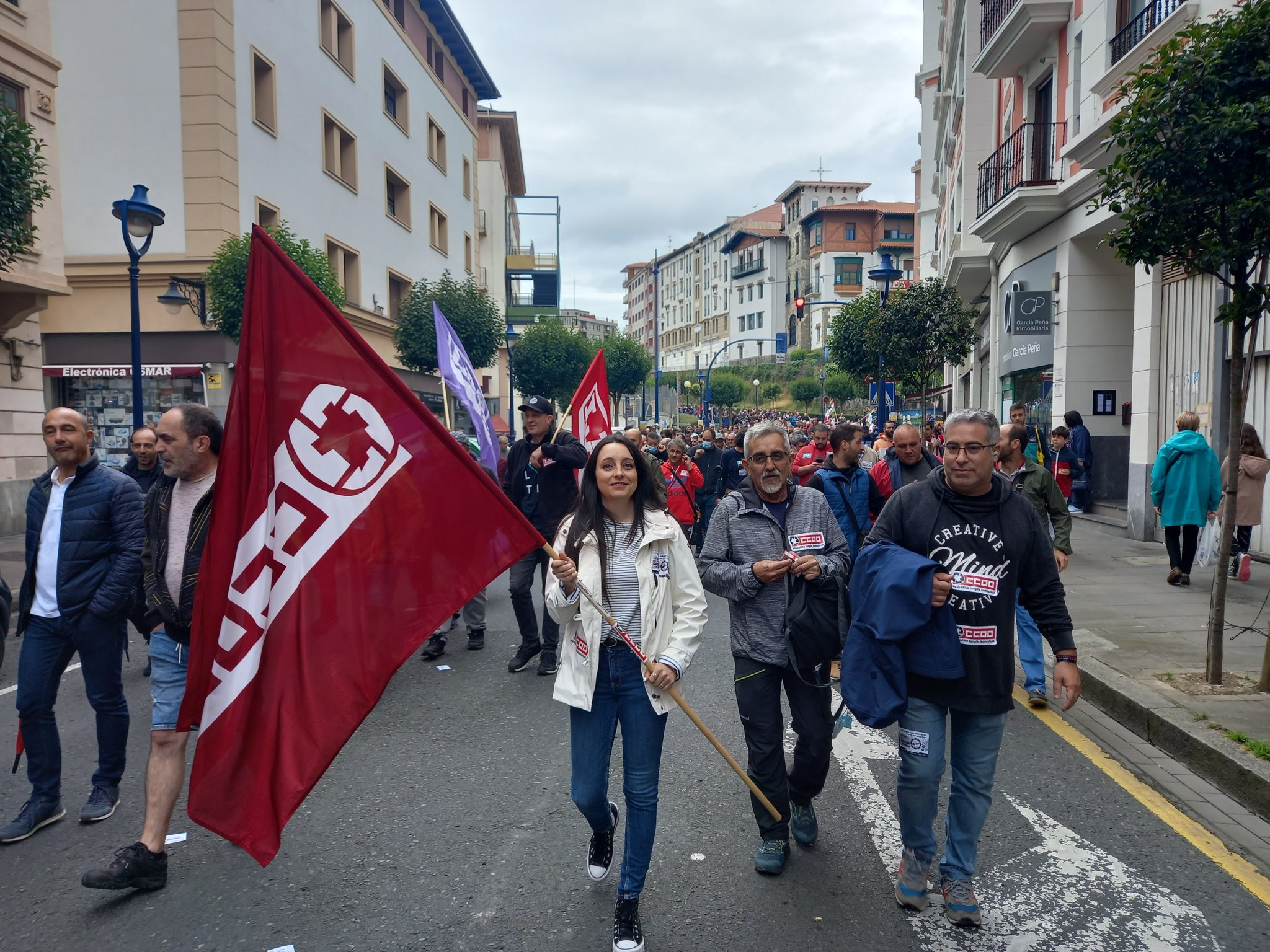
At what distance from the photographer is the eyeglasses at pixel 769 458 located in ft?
12.5

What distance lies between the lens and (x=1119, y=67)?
499 inches

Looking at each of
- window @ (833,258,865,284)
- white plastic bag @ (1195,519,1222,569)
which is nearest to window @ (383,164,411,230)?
white plastic bag @ (1195,519,1222,569)

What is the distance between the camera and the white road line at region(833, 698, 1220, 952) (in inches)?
125

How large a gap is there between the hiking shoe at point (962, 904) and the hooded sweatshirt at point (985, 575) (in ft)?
2.11

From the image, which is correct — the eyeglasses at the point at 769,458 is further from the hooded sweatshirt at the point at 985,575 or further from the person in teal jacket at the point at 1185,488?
the person in teal jacket at the point at 1185,488

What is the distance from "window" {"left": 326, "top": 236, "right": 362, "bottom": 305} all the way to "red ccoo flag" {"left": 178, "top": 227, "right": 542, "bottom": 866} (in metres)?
23.2

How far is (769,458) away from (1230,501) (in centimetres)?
379

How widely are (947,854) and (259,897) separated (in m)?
2.61

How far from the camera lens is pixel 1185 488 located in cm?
949

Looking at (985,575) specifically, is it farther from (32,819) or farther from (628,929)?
(32,819)

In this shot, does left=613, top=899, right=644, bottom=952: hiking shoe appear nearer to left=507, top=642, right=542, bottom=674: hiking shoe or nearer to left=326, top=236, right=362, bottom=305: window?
left=507, top=642, right=542, bottom=674: hiking shoe

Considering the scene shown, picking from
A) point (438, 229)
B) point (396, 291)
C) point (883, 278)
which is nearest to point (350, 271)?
point (396, 291)

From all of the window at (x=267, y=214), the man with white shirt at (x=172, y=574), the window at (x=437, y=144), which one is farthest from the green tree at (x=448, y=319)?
the man with white shirt at (x=172, y=574)

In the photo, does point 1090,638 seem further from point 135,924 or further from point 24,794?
point 24,794
